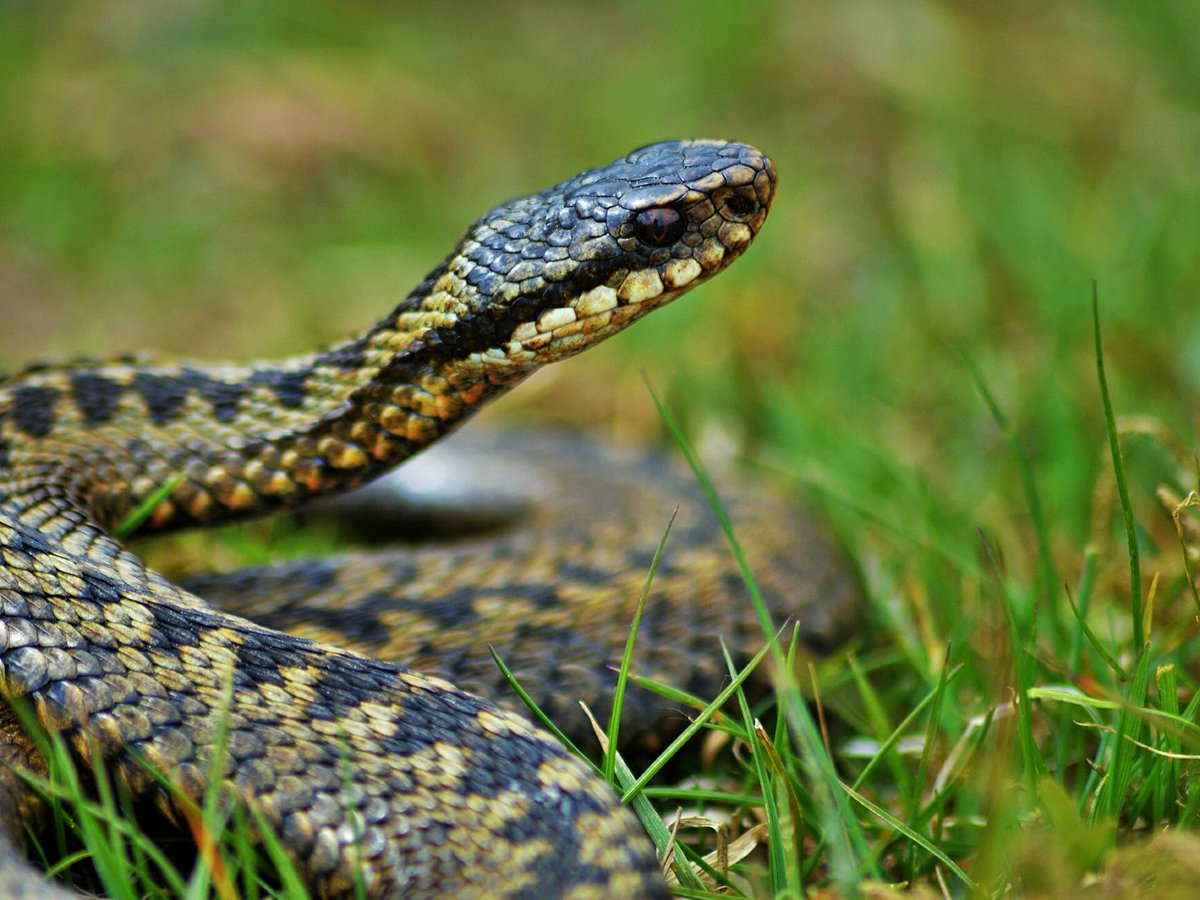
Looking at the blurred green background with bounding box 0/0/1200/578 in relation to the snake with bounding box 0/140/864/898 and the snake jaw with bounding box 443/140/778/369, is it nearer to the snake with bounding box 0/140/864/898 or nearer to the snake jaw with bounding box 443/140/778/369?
the snake jaw with bounding box 443/140/778/369

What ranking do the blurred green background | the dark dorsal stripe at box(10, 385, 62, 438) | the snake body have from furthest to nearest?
the blurred green background → the dark dorsal stripe at box(10, 385, 62, 438) → the snake body

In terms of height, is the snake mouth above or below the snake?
above

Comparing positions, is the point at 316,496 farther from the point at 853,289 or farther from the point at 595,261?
the point at 853,289

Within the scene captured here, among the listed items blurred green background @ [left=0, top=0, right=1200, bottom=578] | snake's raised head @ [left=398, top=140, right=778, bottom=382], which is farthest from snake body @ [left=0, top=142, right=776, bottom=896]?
blurred green background @ [left=0, top=0, right=1200, bottom=578]

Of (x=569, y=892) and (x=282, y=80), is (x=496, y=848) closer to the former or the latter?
(x=569, y=892)

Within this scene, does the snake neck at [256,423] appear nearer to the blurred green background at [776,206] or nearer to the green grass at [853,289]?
the green grass at [853,289]

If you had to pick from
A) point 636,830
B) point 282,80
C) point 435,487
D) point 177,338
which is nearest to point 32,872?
point 636,830

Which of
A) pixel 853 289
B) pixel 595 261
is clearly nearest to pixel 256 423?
pixel 595 261
